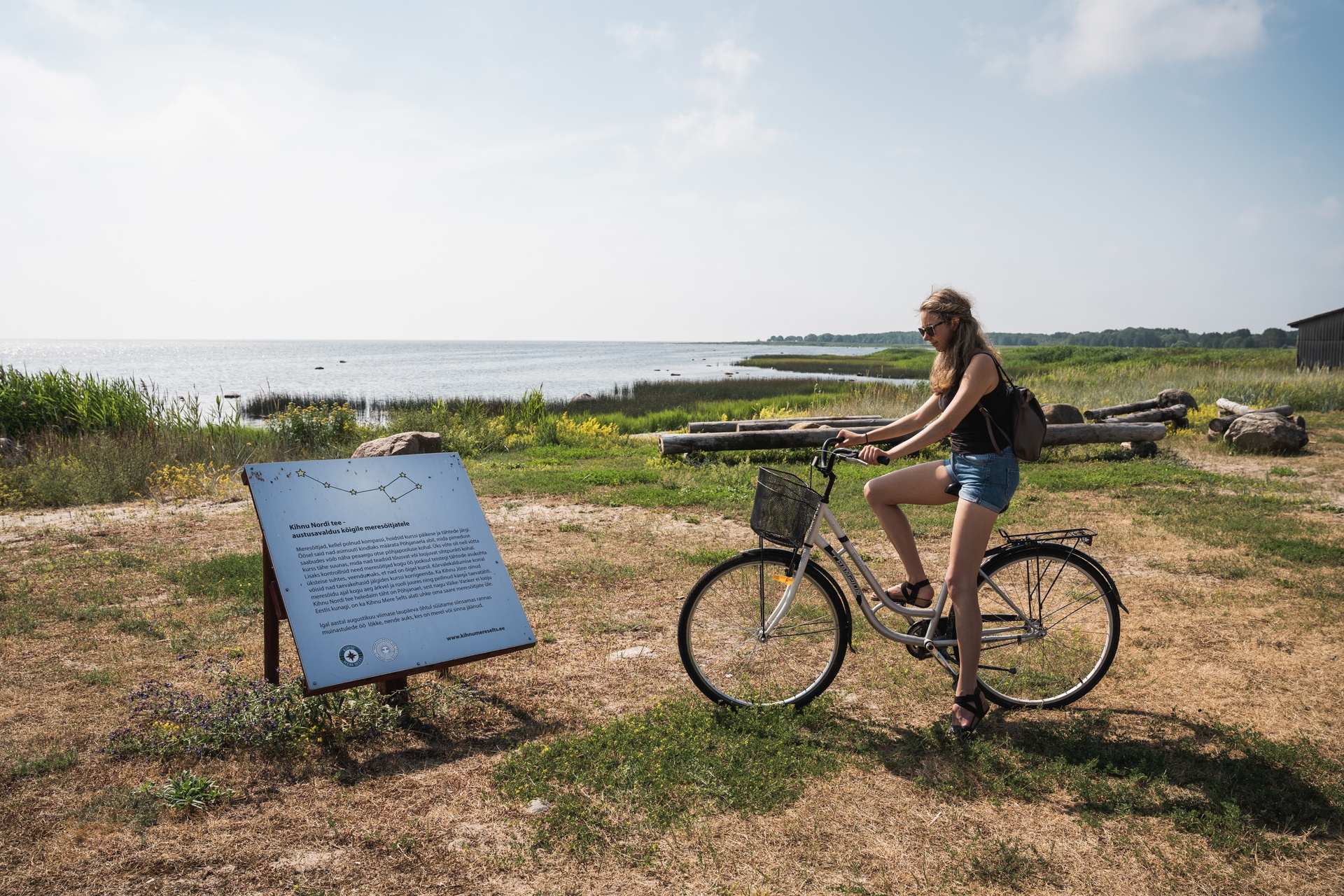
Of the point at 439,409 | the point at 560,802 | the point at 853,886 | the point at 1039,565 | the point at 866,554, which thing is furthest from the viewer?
the point at 439,409

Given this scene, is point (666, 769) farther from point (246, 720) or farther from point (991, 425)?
point (991, 425)

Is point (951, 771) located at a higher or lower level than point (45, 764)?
lower

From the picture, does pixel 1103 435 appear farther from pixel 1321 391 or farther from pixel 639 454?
pixel 1321 391

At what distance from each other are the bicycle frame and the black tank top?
751mm

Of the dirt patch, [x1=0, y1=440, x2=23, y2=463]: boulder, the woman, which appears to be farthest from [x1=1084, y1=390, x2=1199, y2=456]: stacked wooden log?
[x1=0, y1=440, x2=23, y2=463]: boulder

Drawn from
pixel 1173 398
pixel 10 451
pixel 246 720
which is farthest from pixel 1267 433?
pixel 10 451

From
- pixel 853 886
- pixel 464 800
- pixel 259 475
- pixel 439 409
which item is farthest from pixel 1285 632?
pixel 439 409

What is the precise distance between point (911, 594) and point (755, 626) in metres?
0.87

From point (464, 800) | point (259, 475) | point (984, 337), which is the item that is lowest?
point (464, 800)

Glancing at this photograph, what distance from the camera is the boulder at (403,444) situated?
537 inches

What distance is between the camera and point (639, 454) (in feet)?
50.0

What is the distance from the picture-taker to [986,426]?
3924 mm

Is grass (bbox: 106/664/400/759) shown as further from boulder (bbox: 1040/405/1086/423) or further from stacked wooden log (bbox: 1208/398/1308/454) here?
stacked wooden log (bbox: 1208/398/1308/454)

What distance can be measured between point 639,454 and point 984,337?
11.4 metres
